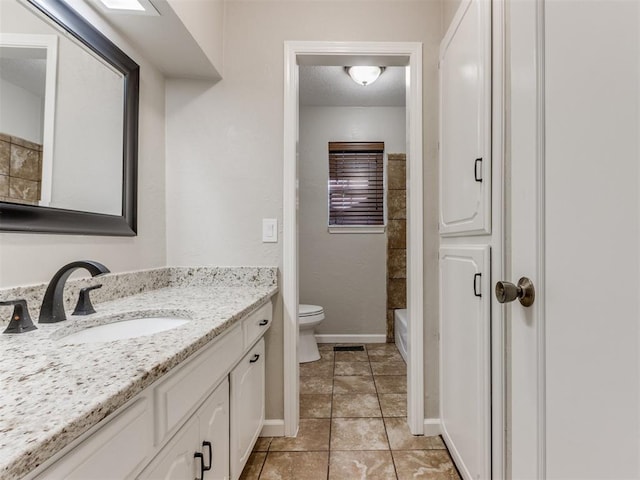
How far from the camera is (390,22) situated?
5.56 ft

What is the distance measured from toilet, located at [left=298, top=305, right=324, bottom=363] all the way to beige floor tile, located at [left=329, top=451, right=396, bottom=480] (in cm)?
117

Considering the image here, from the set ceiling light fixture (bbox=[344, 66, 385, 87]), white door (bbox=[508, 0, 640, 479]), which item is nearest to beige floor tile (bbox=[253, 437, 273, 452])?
white door (bbox=[508, 0, 640, 479])

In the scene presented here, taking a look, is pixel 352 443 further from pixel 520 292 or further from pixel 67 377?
pixel 67 377

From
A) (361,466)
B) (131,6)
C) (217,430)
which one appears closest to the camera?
(217,430)

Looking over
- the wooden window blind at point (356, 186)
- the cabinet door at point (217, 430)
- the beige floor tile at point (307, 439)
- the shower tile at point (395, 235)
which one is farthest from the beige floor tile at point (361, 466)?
the wooden window blind at point (356, 186)

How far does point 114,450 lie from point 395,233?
2944 millimetres

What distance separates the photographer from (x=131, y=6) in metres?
1.20

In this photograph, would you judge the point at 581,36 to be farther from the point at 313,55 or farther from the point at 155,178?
the point at 155,178

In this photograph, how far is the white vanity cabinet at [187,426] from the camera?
48 centimetres

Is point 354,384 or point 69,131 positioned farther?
point 354,384

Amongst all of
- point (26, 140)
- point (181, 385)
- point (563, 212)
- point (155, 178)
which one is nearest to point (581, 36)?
point (563, 212)

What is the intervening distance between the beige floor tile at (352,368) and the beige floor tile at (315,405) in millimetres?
412

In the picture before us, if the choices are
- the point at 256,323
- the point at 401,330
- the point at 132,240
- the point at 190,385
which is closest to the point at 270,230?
the point at 256,323

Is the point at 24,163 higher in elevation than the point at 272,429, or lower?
higher
